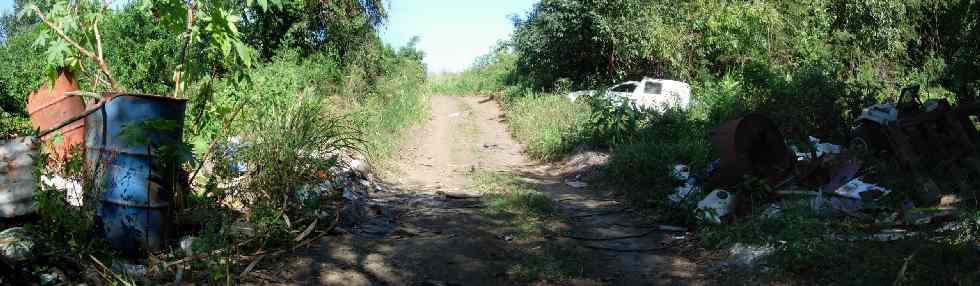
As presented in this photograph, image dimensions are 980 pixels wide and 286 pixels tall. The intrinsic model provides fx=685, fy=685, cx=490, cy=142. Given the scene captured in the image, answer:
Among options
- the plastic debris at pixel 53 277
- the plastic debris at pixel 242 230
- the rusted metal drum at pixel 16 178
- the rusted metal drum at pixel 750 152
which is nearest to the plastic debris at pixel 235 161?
the plastic debris at pixel 242 230

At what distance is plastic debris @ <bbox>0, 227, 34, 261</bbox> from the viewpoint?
392 centimetres

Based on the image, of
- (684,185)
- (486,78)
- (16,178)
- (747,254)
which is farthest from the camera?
(486,78)

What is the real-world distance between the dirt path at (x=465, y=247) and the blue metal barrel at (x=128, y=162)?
3.24ft

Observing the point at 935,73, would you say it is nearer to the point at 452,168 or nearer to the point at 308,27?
the point at 452,168

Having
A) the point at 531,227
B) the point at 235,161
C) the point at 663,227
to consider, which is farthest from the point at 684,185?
the point at 235,161

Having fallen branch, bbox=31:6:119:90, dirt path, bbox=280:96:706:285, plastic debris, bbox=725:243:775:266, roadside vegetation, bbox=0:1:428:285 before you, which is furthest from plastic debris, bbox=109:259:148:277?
plastic debris, bbox=725:243:775:266

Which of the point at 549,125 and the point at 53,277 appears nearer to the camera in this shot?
the point at 53,277

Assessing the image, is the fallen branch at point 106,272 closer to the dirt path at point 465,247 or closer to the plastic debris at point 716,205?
the dirt path at point 465,247

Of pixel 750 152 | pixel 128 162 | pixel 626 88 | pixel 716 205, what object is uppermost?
pixel 626 88

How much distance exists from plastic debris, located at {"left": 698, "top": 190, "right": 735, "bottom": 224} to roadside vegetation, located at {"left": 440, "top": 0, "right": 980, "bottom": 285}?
156mm

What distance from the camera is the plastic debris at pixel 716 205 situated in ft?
20.8

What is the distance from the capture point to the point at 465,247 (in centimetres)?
552

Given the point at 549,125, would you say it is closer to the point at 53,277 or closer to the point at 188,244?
the point at 188,244

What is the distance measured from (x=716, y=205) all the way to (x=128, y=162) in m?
4.96
